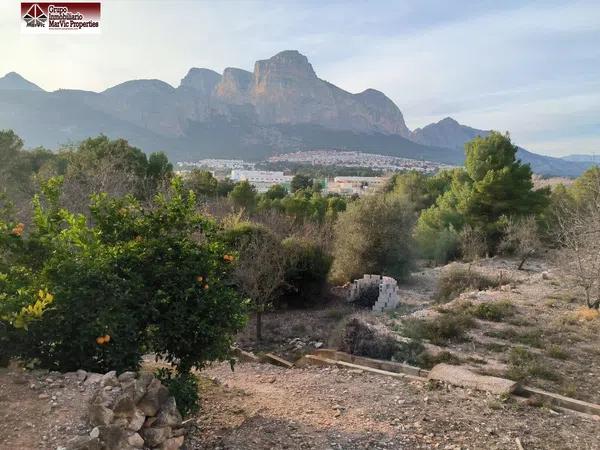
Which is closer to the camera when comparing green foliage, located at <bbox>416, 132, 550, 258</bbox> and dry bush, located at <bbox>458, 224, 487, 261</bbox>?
dry bush, located at <bbox>458, 224, 487, 261</bbox>

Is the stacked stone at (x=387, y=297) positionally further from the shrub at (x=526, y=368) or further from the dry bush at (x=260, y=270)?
the shrub at (x=526, y=368)

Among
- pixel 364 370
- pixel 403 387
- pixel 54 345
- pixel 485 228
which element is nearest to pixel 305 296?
pixel 364 370

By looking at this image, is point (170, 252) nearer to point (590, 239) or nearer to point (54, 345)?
point (54, 345)

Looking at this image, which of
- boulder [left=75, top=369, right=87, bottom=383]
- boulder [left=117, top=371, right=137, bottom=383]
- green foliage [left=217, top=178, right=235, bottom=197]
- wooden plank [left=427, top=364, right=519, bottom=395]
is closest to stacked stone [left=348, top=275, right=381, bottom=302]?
wooden plank [left=427, top=364, right=519, bottom=395]

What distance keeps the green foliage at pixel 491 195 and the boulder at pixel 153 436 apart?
58.4 feet

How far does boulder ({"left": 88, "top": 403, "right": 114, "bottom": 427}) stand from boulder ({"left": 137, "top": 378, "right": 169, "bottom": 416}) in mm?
332

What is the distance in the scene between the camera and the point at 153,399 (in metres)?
3.85

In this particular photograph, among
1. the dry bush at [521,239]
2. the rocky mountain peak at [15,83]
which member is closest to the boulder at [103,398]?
the dry bush at [521,239]

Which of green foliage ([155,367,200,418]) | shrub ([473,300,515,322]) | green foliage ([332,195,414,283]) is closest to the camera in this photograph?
green foliage ([155,367,200,418])

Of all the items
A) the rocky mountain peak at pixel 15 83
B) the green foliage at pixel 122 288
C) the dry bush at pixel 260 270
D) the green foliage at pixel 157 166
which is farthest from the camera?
the rocky mountain peak at pixel 15 83

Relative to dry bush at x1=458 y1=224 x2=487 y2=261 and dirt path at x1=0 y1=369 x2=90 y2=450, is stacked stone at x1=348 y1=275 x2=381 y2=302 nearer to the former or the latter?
dry bush at x1=458 y1=224 x2=487 y2=261

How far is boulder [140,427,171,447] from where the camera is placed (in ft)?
12.1

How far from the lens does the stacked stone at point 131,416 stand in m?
3.37

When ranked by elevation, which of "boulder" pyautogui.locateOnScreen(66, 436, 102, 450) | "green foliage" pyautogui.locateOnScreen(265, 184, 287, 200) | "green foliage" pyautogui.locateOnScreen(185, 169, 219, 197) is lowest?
"boulder" pyautogui.locateOnScreen(66, 436, 102, 450)
